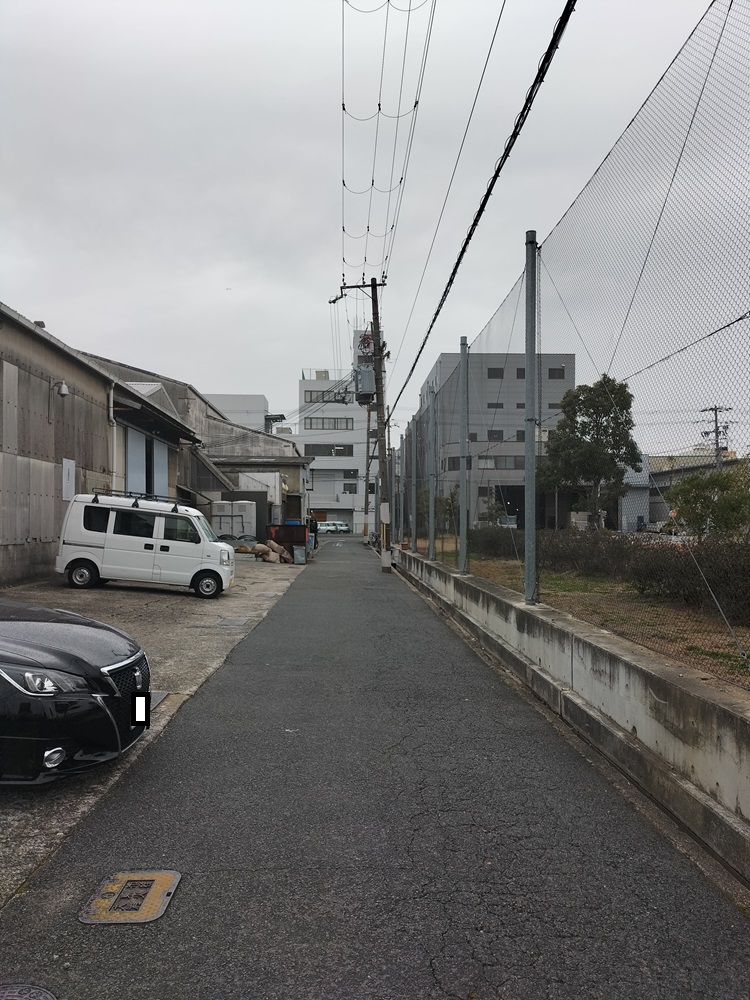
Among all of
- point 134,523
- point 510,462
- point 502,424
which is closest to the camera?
point 510,462

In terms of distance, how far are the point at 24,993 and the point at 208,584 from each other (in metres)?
13.6

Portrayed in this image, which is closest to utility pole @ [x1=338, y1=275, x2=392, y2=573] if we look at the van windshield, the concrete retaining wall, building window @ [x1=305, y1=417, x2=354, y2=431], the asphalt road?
the van windshield

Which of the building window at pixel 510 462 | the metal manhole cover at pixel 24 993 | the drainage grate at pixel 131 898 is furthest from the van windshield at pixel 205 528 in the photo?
the metal manhole cover at pixel 24 993

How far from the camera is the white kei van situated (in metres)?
15.5

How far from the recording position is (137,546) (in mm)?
15672

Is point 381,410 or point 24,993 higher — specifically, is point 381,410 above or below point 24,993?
above

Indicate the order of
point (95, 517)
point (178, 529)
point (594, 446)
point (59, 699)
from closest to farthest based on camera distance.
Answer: point (59, 699) → point (594, 446) → point (95, 517) → point (178, 529)

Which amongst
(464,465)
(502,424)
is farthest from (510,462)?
(464,465)

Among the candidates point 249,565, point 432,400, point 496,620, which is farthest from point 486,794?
point 249,565

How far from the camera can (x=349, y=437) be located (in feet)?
285

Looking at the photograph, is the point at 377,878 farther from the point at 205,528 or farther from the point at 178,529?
the point at 205,528

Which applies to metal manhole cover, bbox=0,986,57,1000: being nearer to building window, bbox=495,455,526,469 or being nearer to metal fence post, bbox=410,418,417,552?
building window, bbox=495,455,526,469

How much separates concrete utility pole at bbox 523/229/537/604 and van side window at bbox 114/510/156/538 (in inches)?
372

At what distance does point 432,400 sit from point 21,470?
856cm
